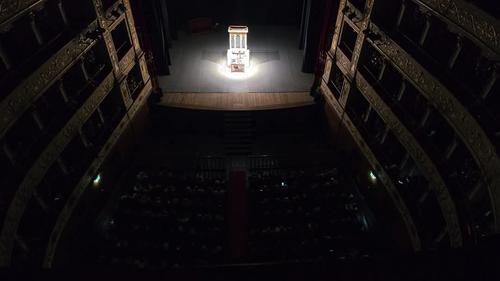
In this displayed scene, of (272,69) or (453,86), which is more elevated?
(453,86)

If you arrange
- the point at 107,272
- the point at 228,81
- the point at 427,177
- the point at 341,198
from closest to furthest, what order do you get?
the point at 107,272 < the point at 427,177 < the point at 341,198 < the point at 228,81

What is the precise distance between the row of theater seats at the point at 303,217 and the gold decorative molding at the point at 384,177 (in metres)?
2.10

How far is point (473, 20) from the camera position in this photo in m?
8.21

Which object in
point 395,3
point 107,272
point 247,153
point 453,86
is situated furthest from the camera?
point 247,153

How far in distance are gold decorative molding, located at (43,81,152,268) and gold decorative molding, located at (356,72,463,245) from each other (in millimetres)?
10259

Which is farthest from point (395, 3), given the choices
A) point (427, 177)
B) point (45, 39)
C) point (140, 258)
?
point (140, 258)

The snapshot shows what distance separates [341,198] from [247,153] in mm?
5285

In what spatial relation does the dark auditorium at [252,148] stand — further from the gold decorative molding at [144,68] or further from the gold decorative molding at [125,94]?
the gold decorative molding at [125,94]

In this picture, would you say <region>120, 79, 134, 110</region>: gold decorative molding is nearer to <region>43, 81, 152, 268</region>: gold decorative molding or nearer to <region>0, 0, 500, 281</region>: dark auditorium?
<region>0, 0, 500, 281</region>: dark auditorium

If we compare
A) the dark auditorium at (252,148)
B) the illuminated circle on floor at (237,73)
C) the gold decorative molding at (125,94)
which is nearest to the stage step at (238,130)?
the dark auditorium at (252,148)

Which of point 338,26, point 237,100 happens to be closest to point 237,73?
point 237,100

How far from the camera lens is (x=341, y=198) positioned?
14680mm

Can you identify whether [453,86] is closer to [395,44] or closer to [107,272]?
[395,44]

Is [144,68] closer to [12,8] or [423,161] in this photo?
[12,8]
